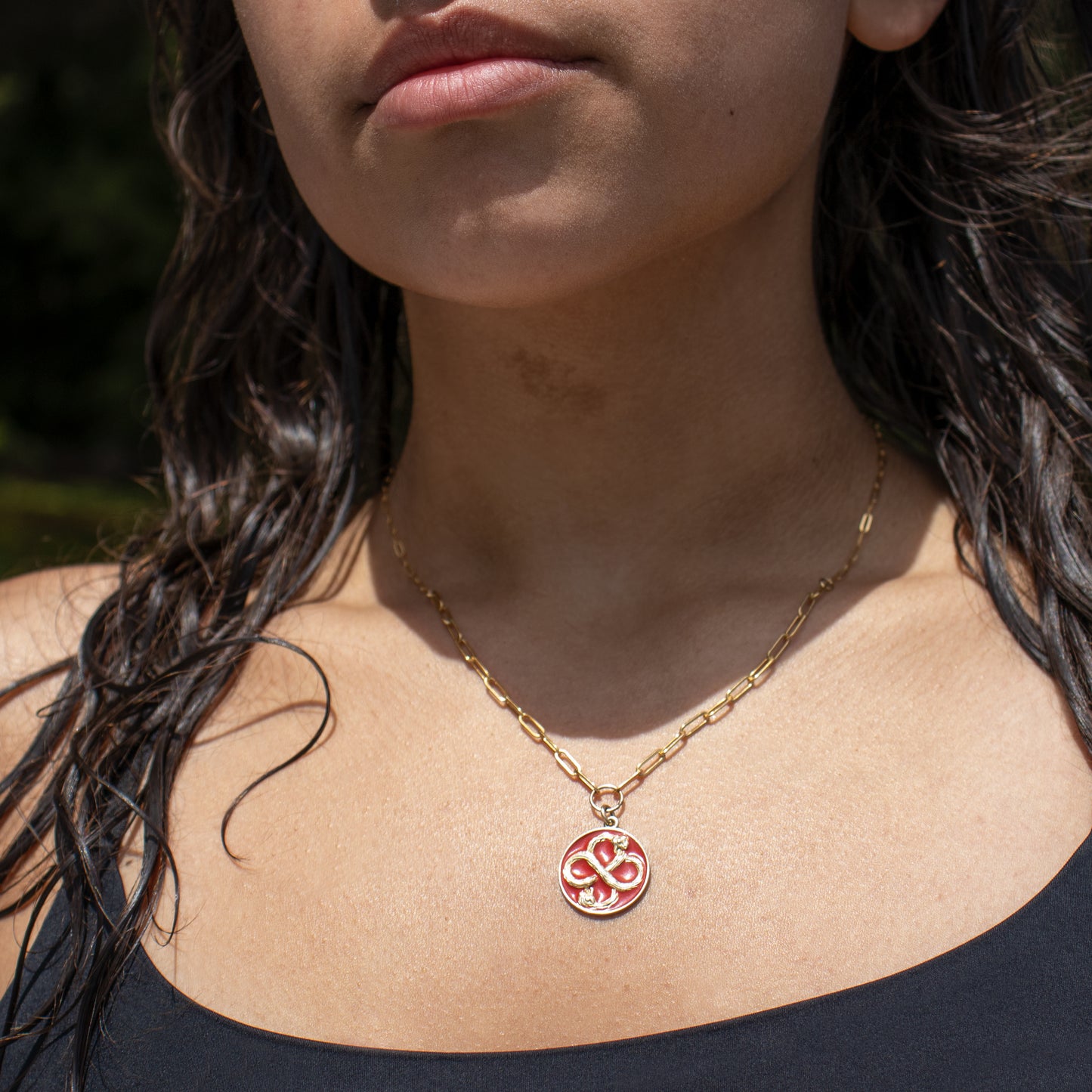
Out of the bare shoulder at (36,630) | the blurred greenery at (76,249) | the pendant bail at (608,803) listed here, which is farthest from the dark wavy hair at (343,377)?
the blurred greenery at (76,249)

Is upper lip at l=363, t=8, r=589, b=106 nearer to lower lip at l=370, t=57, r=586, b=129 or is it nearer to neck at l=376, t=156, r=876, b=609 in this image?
lower lip at l=370, t=57, r=586, b=129

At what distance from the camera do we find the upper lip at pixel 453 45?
4.91 ft

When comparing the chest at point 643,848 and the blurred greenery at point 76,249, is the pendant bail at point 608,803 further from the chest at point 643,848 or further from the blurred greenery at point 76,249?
the blurred greenery at point 76,249

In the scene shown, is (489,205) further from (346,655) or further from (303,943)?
(303,943)

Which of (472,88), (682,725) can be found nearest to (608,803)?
(682,725)

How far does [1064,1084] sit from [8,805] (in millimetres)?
1318

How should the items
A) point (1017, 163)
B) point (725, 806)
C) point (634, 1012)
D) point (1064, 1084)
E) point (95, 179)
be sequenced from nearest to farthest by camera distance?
point (1064, 1084), point (634, 1012), point (725, 806), point (1017, 163), point (95, 179)

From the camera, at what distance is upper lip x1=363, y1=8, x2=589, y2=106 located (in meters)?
1.50

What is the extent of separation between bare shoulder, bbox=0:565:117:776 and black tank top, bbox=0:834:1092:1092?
60 cm

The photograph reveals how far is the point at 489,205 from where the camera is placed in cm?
154

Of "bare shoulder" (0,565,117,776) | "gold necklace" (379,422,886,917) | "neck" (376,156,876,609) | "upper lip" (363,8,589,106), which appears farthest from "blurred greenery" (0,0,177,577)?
"upper lip" (363,8,589,106)

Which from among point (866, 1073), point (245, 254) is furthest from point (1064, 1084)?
point (245, 254)

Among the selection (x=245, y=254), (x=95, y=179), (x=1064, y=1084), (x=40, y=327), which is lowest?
(x=40, y=327)

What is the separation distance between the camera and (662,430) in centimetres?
189
